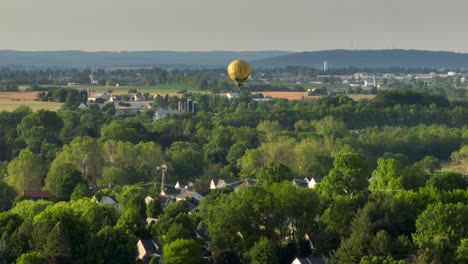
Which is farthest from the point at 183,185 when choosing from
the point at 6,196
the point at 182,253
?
the point at 182,253

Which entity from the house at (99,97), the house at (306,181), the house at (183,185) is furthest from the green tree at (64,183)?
the house at (99,97)

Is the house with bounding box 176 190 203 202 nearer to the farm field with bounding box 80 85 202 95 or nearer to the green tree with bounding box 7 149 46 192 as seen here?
the green tree with bounding box 7 149 46 192

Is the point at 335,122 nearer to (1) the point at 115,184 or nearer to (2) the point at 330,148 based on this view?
(2) the point at 330,148

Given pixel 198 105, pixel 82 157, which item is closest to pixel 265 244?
pixel 82 157

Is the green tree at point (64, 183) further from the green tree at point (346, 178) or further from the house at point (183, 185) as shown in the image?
the green tree at point (346, 178)

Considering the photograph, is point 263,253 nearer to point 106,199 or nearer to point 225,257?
point 225,257
